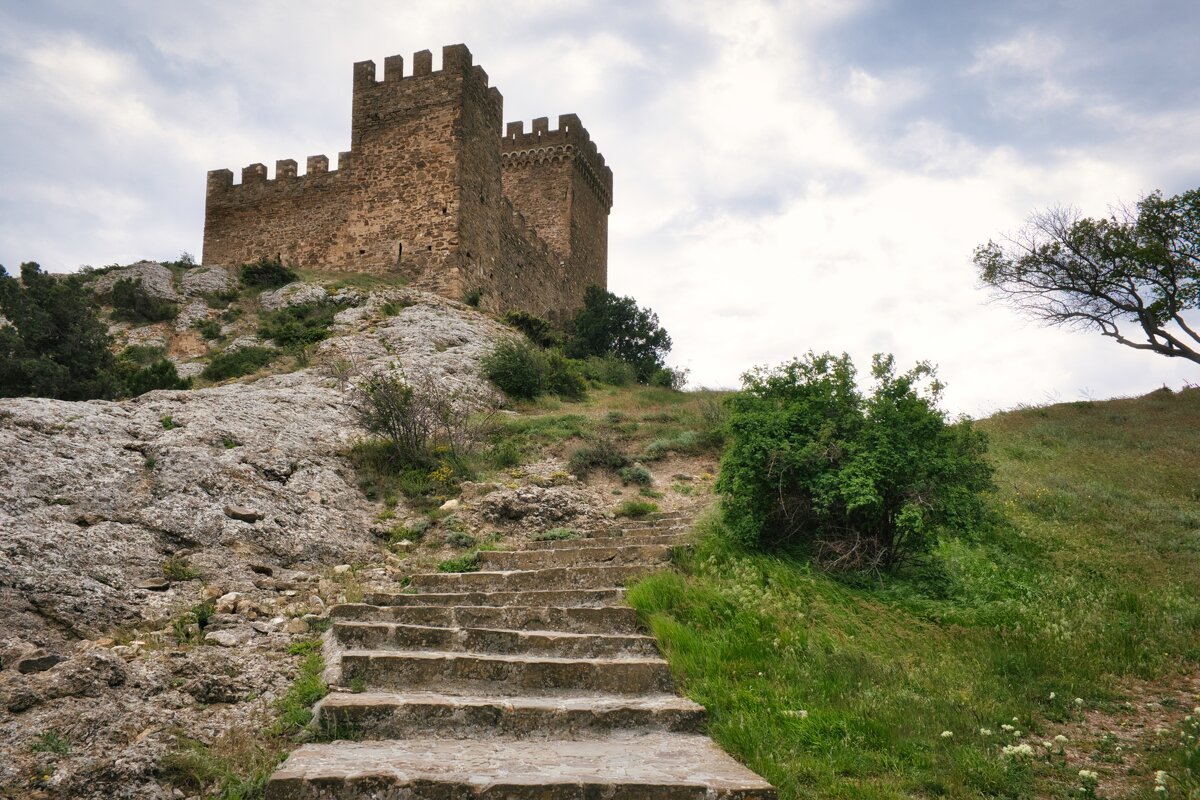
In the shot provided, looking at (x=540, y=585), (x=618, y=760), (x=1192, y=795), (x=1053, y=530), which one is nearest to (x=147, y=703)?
(x=618, y=760)

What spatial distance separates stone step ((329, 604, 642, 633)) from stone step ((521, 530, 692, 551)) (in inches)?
70.8

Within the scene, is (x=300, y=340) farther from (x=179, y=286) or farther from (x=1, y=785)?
(x=1, y=785)

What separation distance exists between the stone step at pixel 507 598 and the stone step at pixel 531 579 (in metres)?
0.33

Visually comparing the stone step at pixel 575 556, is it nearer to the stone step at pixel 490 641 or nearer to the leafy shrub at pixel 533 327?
the stone step at pixel 490 641

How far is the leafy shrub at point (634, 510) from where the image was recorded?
10.3m

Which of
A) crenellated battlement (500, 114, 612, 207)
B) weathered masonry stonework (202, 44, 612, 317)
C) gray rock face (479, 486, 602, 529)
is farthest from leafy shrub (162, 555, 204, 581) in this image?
crenellated battlement (500, 114, 612, 207)

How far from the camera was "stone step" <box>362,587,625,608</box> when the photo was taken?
677 centimetres

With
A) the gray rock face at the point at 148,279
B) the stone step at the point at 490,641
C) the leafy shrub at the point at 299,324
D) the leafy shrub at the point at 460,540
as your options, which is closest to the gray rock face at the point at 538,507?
the leafy shrub at the point at 460,540

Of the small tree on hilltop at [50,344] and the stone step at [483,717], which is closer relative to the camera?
the stone step at [483,717]

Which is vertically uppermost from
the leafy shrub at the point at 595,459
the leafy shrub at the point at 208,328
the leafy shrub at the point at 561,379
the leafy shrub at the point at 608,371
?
the leafy shrub at the point at 208,328

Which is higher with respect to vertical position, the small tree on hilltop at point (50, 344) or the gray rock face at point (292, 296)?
the gray rock face at point (292, 296)

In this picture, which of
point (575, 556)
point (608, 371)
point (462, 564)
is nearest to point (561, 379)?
point (608, 371)

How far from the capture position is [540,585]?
292 inches

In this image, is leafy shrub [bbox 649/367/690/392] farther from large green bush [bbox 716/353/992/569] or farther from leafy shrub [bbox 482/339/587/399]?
large green bush [bbox 716/353/992/569]
